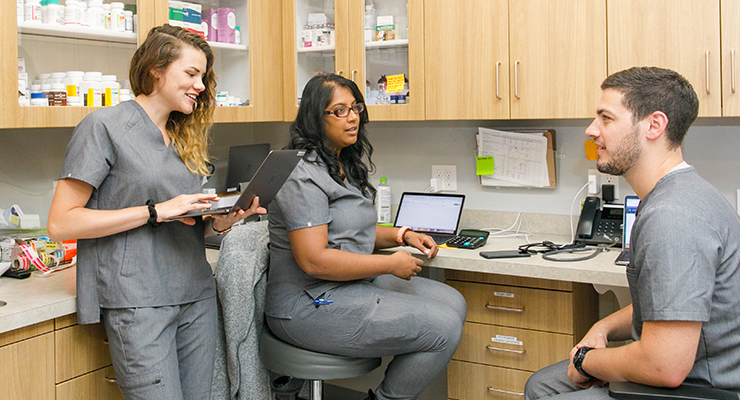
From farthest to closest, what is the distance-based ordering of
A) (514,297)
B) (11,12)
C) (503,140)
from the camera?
(503,140) < (514,297) < (11,12)

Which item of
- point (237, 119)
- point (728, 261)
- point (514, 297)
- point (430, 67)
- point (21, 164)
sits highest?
point (430, 67)

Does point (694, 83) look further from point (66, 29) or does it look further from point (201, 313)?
point (66, 29)

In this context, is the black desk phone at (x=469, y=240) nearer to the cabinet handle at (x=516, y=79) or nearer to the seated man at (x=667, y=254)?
the cabinet handle at (x=516, y=79)

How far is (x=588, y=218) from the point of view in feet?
7.95

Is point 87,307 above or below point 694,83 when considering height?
below

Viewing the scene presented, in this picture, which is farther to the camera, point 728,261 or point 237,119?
point 237,119

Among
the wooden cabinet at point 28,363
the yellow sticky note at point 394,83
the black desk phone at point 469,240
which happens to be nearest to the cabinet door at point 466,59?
the yellow sticky note at point 394,83

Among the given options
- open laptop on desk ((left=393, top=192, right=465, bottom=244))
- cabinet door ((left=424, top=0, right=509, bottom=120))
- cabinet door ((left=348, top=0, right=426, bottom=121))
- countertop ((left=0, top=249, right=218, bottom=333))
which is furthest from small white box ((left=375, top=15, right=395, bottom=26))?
countertop ((left=0, top=249, right=218, bottom=333))

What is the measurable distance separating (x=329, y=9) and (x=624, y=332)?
6.12 feet

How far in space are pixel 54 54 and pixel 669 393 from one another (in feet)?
6.63

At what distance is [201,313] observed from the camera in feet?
5.72

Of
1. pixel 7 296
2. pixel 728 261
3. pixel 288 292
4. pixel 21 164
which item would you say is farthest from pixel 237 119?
pixel 728 261

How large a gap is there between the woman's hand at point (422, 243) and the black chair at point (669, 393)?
3.17 ft

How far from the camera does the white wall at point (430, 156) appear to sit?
229cm
